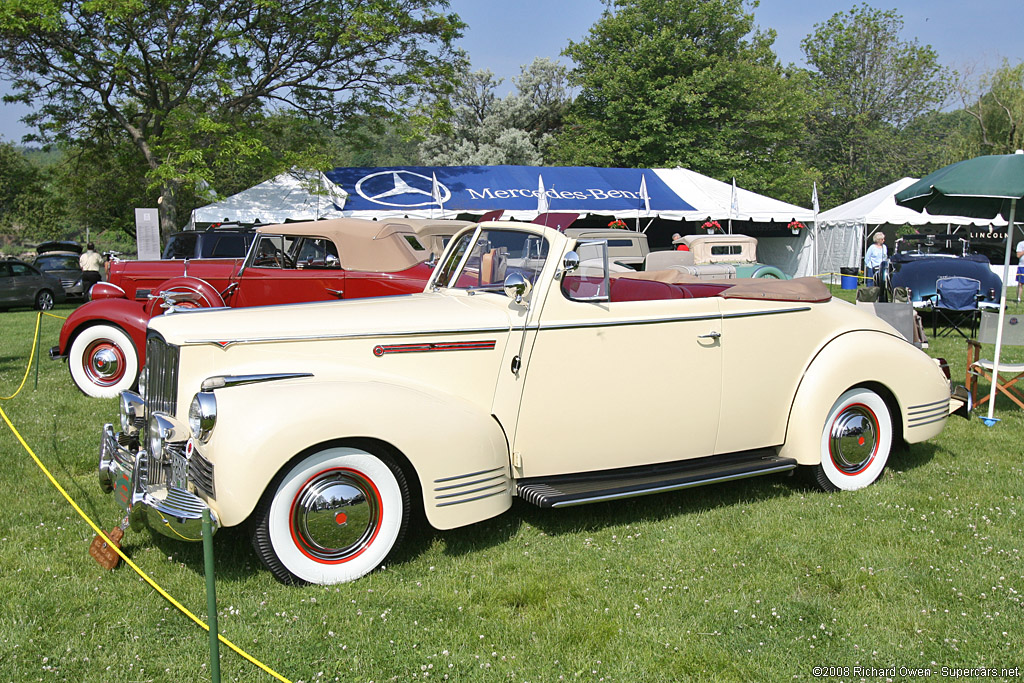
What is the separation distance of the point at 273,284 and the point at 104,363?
6.77ft

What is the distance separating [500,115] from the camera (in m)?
42.5

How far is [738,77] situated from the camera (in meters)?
36.2

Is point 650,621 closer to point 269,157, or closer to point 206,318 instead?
point 206,318

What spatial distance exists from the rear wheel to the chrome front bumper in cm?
1823

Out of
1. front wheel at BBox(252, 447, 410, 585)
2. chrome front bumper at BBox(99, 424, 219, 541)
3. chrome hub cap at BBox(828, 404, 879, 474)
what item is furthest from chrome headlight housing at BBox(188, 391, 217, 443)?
chrome hub cap at BBox(828, 404, 879, 474)

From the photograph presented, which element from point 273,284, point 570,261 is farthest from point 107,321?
point 570,261

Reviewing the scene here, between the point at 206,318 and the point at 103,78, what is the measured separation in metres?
20.2

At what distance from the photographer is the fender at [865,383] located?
504 cm

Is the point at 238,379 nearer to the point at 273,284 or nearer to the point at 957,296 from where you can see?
the point at 273,284

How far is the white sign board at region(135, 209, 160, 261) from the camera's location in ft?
52.4

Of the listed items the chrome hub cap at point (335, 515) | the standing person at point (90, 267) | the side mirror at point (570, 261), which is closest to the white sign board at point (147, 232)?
the standing person at point (90, 267)

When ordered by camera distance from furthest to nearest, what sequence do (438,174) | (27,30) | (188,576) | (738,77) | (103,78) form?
(738,77) < (438,174) < (103,78) < (27,30) < (188,576)

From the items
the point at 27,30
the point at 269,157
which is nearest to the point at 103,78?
the point at 27,30

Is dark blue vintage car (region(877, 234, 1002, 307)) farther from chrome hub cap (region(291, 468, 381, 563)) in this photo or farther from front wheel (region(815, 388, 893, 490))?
chrome hub cap (region(291, 468, 381, 563))
